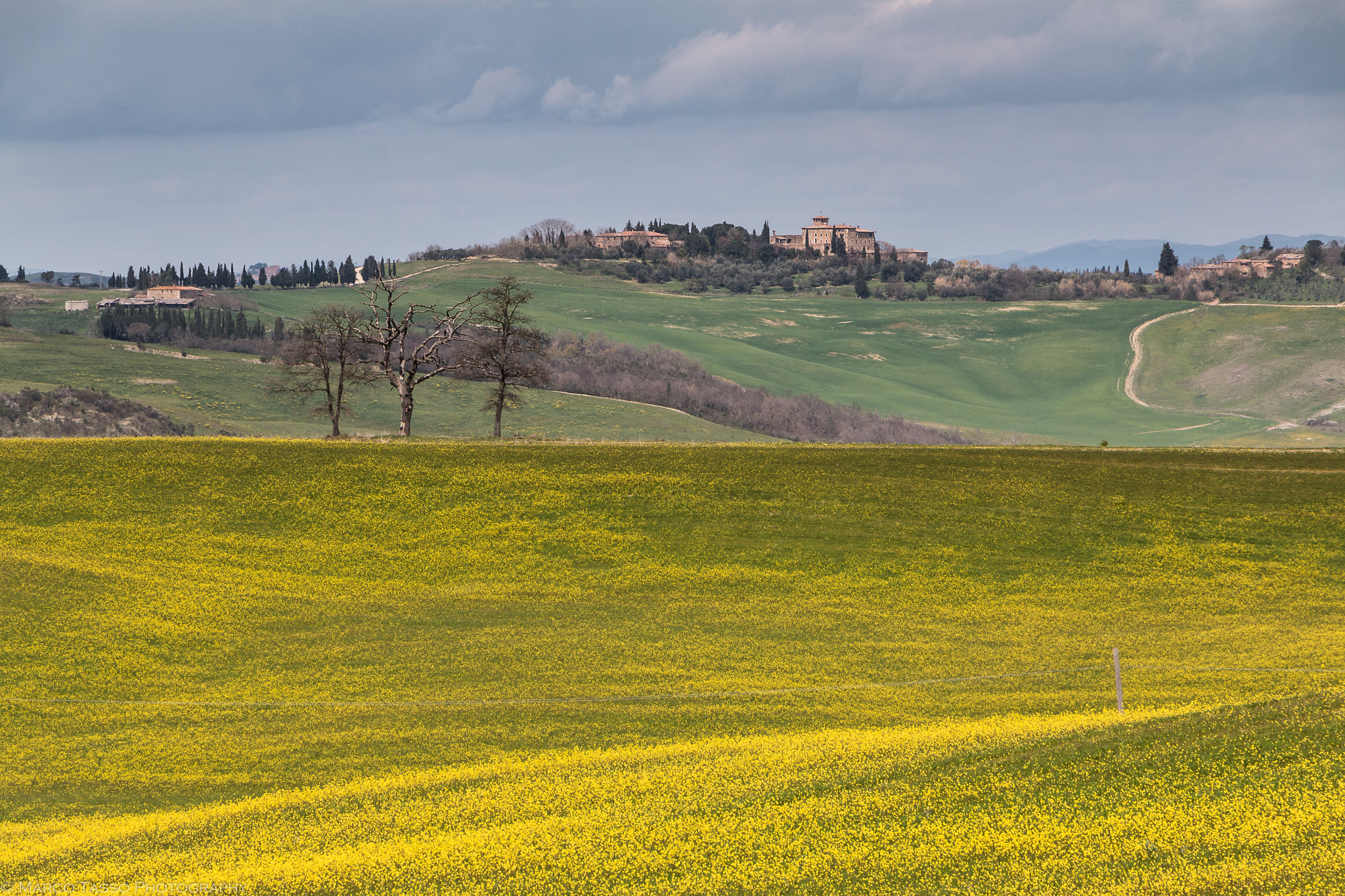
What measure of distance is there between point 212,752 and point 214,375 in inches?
3916

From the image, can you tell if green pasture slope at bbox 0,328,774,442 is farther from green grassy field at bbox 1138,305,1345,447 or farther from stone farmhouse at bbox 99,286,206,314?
green grassy field at bbox 1138,305,1345,447

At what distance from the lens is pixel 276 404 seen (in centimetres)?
10138

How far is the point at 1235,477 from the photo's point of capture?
34.7m

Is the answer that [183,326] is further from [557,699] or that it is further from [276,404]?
[557,699]

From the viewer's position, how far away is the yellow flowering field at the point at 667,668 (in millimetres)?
10406

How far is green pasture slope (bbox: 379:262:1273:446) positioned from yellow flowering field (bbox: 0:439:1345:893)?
91360 millimetres

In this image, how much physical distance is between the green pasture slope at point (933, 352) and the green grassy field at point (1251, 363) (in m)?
5.25

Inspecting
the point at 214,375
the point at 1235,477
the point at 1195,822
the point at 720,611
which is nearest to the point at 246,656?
the point at 720,611

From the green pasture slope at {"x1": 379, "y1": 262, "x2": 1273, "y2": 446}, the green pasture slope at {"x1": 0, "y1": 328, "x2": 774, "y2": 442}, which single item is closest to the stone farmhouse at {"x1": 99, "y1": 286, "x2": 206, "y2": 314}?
the green pasture slope at {"x1": 379, "y1": 262, "x2": 1273, "y2": 446}

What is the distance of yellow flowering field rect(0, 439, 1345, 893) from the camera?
1041 cm

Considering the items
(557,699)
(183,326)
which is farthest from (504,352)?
(183,326)

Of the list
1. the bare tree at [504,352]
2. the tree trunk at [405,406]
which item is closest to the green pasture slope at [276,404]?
the bare tree at [504,352]

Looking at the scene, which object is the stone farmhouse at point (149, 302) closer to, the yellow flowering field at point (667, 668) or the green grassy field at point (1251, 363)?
the green grassy field at point (1251, 363)

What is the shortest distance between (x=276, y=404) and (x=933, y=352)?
104m
